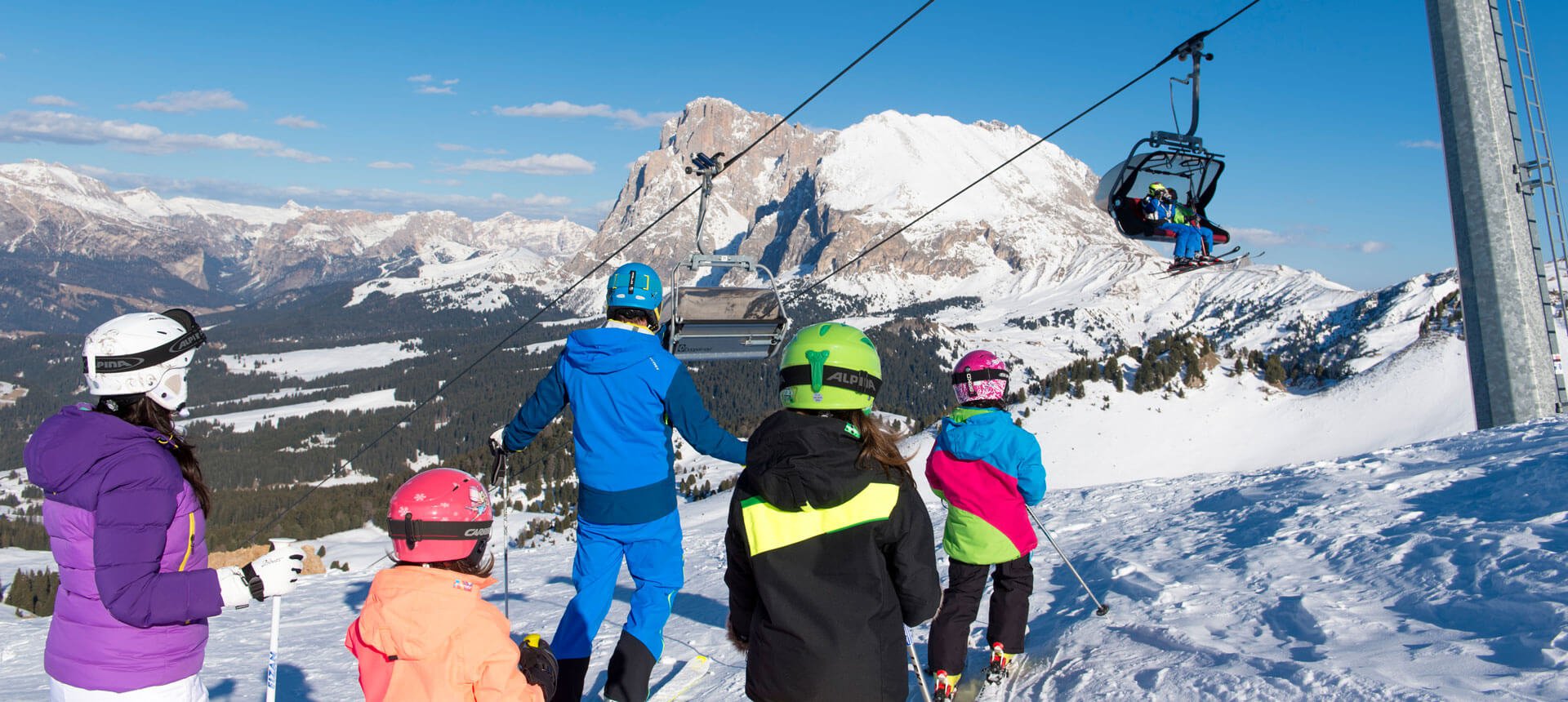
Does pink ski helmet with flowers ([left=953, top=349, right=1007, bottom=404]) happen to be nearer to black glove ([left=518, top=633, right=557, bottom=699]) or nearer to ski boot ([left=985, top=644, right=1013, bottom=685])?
ski boot ([left=985, top=644, right=1013, bottom=685])

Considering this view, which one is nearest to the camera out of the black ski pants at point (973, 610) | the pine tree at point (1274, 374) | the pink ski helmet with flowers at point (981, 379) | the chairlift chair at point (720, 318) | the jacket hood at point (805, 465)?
the jacket hood at point (805, 465)

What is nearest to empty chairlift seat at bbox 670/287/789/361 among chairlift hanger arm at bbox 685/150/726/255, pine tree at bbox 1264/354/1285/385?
chairlift hanger arm at bbox 685/150/726/255

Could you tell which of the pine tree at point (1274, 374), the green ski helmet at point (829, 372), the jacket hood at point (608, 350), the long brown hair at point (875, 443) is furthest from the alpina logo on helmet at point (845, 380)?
the pine tree at point (1274, 374)

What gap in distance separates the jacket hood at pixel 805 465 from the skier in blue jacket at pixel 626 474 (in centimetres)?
135

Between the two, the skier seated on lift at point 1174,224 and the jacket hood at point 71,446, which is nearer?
the jacket hood at point 71,446

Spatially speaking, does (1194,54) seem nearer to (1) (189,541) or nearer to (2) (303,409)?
(1) (189,541)

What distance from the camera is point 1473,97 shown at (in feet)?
34.3

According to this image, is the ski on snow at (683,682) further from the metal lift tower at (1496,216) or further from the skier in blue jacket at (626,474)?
the metal lift tower at (1496,216)

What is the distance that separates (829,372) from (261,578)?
2240mm

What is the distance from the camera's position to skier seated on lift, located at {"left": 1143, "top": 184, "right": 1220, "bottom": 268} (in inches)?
435

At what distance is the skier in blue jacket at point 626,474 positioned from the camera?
4.50 metres

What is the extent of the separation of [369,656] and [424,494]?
59 centimetres

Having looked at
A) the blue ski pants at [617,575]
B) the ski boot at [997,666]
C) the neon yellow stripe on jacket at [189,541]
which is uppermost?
the neon yellow stripe on jacket at [189,541]

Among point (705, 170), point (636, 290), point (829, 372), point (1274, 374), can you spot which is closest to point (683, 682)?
point (636, 290)
